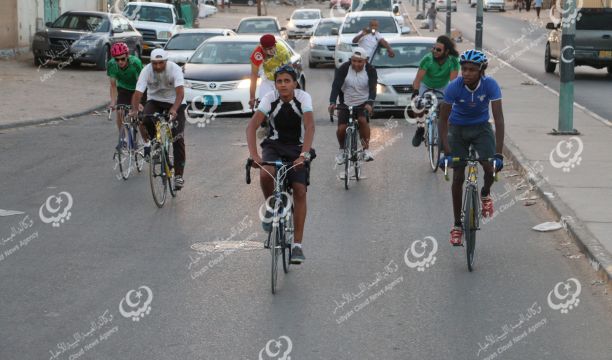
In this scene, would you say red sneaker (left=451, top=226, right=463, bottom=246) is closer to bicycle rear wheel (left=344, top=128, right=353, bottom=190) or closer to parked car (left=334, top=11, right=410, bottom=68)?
bicycle rear wheel (left=344, top=128, right=353, bottom=190)

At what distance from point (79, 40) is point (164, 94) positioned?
19916 mm

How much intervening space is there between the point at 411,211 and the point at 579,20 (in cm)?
2129

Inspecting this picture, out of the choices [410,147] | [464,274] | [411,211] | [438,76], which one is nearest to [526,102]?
[410,147]

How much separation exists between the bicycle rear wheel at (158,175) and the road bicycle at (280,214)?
3.41 m

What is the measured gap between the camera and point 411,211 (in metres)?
12.5

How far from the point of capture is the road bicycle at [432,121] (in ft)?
51.0

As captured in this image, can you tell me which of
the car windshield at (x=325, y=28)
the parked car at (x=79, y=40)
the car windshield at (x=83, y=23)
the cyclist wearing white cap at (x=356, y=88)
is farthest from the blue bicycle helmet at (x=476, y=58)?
the car windshield at (x=325, y=28)

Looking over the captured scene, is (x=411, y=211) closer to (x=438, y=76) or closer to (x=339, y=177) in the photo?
(x=339, y=177)

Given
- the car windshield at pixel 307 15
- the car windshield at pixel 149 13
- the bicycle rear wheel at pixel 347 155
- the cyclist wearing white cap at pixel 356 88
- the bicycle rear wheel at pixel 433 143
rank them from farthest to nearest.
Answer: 1. the car windshield at pixel 307 15
2. the car windshield at pixel 149 13
3. the bicycle rear wheel at pixel 433 143
4. the cyclist wearing white cap at pixel 356 88
5. the bicycle rear wheel at pixel 347 155

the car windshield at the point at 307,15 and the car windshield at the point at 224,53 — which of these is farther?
the car windshield at the point at 307,15

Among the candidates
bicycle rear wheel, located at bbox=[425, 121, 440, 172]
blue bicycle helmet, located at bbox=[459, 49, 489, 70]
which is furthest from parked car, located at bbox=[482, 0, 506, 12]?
blue bicycle helmet, located at bbox=[459, 49, 489, 70]

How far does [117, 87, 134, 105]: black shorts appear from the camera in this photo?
1534cm

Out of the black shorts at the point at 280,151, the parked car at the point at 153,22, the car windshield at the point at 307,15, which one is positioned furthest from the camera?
the car windshield at the point at 307,15

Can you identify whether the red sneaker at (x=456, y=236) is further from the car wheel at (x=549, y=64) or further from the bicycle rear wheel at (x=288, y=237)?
the car wheel at (x=549, y=64)
